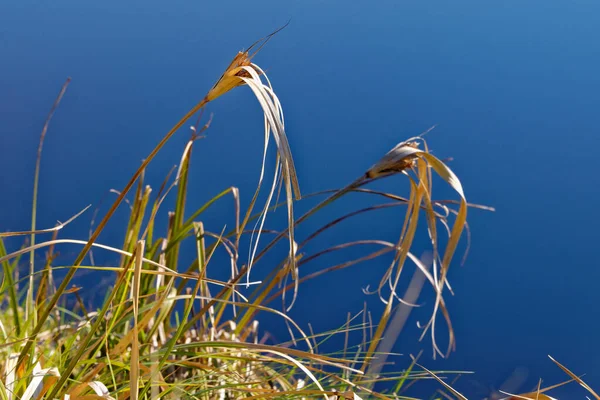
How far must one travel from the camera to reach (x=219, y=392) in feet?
1.86

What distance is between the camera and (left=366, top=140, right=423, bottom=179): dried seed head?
0.39 m

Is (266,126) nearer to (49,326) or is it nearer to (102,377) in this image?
(102,377)

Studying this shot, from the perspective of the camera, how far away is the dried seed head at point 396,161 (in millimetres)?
391

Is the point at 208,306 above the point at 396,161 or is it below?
below

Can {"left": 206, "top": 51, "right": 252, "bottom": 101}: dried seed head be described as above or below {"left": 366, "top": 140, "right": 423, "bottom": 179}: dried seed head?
above

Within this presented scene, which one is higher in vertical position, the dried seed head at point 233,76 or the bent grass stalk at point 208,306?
the dried seed head at point 233,76

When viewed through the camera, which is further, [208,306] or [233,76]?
[208,306]

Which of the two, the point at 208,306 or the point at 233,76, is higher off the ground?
the point at 233,76

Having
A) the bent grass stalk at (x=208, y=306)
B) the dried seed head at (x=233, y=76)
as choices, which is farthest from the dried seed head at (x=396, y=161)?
the dried seed head at (x=233, y=76)

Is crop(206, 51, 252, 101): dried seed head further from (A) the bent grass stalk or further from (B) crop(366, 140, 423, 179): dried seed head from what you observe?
(B) crop(366, 140, 423, 179): dried seed head

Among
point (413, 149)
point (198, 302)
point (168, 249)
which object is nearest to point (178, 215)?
point (168, 249)

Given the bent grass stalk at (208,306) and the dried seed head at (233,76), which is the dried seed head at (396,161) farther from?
the dried seed head at (233,76)

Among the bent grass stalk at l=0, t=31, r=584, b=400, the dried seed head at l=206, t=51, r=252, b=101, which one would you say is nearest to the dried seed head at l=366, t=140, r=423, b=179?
the bent grass stalk at l=0, t=31, r=584, b=400

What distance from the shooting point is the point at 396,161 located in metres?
0.40
